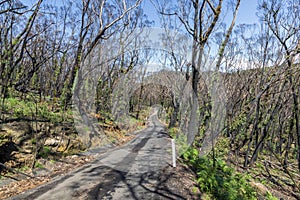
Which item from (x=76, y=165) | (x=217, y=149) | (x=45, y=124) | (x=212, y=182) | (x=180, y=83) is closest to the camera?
(x=212, y=182)

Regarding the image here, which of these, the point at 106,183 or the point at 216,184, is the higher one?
the point at 106,183

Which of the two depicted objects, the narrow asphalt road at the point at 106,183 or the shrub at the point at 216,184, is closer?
the narrow asphalt road at the point at 106,183

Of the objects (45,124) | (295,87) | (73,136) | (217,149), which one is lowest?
(217,149)

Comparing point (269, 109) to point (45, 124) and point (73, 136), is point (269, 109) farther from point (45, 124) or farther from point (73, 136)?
point (45, 124)

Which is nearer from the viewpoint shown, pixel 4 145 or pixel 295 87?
pixel 4 145

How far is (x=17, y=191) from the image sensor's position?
5277mm

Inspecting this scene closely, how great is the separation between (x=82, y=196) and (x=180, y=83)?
2186 centimetres

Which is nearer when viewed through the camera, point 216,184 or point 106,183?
point 106,183

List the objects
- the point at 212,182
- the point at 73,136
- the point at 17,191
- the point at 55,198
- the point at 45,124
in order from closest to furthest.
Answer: the point at 55,198, the point at 17,191, the point at 212,182, the point at 45,124, the point at 73,136

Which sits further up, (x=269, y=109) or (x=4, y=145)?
(x=269, y=109)

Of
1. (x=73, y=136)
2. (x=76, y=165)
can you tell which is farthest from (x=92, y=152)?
(x=76, y=165)

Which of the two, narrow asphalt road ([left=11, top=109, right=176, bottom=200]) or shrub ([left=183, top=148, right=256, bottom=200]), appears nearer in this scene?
narrow asphalt road ([left=11, top=109, right=176, bottom=200])

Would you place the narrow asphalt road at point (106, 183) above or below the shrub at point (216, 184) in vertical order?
→ above

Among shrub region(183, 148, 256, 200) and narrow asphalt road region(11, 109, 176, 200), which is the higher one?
narrow asphalt road region(11, 109, 176, 200)
